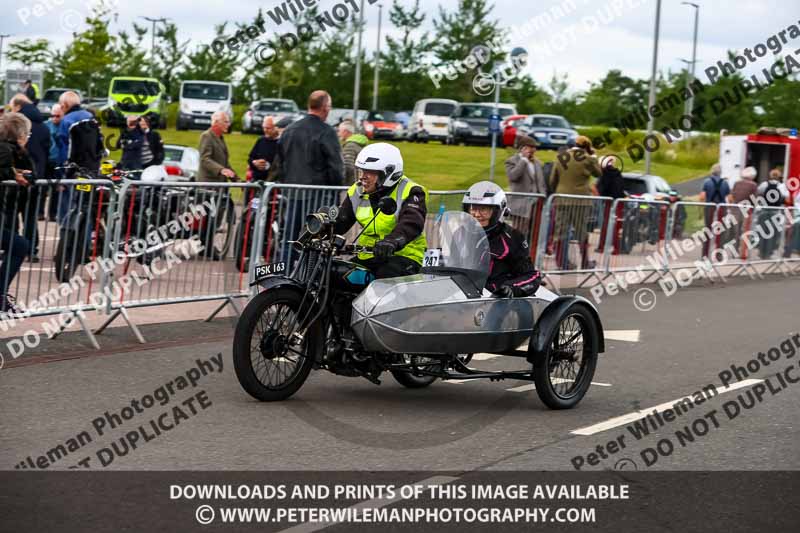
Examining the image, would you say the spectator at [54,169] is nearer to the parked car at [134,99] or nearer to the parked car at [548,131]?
the parked car at [134,99]

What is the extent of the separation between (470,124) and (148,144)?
3365cm

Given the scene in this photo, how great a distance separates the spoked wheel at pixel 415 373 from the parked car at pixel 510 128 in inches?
1522

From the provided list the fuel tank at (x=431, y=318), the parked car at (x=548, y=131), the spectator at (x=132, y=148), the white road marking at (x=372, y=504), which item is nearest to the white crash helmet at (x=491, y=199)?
the fuel tank at (x=431, y=318)

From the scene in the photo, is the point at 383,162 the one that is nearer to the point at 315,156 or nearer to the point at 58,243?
the point at 58,243

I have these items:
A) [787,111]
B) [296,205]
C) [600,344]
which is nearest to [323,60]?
[787,111]

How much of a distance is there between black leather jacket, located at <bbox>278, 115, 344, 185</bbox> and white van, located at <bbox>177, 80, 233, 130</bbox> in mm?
36870

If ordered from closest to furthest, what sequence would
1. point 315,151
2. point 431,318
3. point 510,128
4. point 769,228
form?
point 431,318 → point 315,151 → point 769,228 → point 510,128

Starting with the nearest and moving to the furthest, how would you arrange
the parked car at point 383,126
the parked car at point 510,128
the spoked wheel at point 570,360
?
1. the spoked wheel at point 570,360
2. the parked car at point 510,128
3. the parked car at point 383,126

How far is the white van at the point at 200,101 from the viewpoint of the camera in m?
49.7

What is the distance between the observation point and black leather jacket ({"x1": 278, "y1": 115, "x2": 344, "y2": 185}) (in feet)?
42.9

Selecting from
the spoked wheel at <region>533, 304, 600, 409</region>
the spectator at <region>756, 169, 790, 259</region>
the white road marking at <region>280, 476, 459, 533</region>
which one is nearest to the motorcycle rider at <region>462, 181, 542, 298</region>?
the spoked wheel at <region>533, 304, 600, 409</region>

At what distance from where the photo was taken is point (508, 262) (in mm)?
8648

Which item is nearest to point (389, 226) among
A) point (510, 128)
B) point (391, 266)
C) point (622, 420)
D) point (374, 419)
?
point (391, 266)

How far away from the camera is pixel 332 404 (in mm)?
8328
